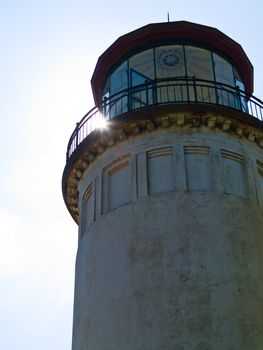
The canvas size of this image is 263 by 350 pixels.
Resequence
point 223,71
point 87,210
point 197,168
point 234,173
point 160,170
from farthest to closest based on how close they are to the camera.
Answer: point 223,71
point 87,210
point 234,173
point 160,170
point 197,168

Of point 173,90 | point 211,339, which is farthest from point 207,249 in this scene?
point 173,90

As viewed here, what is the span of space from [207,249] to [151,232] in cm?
185

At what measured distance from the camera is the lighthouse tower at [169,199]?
17.6 metres

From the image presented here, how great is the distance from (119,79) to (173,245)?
8.79 metres

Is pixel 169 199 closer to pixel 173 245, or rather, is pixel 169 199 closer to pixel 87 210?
pixel 173 245

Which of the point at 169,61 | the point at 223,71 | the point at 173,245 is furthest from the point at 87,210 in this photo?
the point at 223,71

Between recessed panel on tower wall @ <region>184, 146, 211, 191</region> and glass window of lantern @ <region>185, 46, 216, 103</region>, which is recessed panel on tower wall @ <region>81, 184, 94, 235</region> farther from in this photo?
glass window of lantern @ <region>185, 46, 216, 103</region>

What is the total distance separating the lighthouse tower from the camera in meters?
17.6

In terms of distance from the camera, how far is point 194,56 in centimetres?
2452

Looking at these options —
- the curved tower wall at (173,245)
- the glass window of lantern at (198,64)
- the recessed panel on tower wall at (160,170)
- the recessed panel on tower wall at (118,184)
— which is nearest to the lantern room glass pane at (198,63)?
the glass window of lantern at (198,64)

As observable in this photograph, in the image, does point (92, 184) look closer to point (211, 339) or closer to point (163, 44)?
point (163, 44)

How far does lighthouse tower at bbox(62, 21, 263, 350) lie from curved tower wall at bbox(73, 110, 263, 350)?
3cm

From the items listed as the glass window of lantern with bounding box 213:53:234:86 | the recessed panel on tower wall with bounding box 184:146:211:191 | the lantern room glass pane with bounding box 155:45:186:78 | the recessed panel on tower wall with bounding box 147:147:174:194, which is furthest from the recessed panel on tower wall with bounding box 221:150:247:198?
the lantern room glass pane with bounding box 155:45:186:78

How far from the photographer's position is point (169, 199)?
19672 mm
